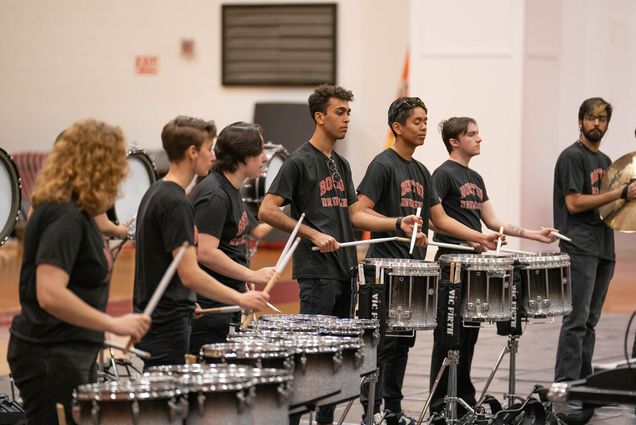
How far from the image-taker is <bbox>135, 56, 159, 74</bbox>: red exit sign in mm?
18453

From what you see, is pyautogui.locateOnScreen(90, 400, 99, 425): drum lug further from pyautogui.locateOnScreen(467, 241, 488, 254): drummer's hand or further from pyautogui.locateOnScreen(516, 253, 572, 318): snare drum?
pyautogui.locateOnScreen(467, 241, 488, 254): drummer's hand

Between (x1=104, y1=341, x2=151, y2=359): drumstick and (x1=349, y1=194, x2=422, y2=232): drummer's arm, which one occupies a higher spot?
(x1=349, y1=194, x2=422, y2=232): drummer's arm

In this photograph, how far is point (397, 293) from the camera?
6152 mm

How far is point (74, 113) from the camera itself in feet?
61.8

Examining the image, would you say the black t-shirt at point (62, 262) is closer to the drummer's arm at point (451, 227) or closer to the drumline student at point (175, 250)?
the drumline student at point (175, 250)

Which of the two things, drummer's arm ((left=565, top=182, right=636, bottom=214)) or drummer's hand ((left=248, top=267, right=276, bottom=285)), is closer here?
drummer's hand ((left=248, top=267, right=276, bottom=285))

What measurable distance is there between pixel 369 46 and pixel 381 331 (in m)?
11.9

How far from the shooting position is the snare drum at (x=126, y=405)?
3.93m

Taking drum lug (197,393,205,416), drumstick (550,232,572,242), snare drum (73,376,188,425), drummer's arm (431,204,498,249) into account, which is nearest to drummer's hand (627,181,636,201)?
drumstick (550,232,572,242)

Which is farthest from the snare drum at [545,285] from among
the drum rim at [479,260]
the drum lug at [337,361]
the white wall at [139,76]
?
the white wall at [139,76]

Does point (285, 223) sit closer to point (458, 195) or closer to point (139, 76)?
point (458, 195)

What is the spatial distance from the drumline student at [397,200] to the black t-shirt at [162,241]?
189cm

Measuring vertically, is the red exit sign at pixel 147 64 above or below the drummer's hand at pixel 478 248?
above

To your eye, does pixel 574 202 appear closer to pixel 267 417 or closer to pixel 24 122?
pixel 267 417
